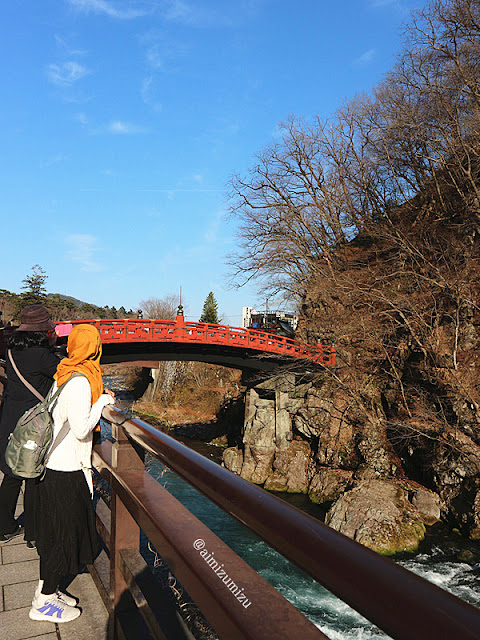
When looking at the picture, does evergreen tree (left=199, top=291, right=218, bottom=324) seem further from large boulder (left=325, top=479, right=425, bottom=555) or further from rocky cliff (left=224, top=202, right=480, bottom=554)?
large boulder (left=325, top=479, right=425, bottom=555)

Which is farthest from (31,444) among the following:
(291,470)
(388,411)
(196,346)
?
(196,346)

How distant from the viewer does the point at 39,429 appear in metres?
2.68

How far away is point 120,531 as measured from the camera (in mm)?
2447

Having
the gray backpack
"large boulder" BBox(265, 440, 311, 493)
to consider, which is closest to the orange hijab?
the gray backpack

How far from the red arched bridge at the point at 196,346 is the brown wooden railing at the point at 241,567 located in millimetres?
17197

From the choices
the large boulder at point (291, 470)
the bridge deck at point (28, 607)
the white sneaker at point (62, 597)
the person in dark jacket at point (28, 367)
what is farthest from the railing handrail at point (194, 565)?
the large boulder at point (291, 470)

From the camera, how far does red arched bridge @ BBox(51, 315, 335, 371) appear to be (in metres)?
20.1

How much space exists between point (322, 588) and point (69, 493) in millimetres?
10108

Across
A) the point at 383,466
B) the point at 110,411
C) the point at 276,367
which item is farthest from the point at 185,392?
the point at 110,411

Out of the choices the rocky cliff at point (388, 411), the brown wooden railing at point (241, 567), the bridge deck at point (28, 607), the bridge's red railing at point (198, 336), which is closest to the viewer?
the brown wooden railing at point (241, 567)

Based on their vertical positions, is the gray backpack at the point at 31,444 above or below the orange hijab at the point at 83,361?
below

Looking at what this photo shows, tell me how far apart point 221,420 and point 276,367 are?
327 inches

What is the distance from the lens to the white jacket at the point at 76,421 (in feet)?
8.96

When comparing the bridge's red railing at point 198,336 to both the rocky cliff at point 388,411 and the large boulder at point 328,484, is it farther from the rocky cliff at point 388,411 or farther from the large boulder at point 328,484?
the large boulder at point 328,484
